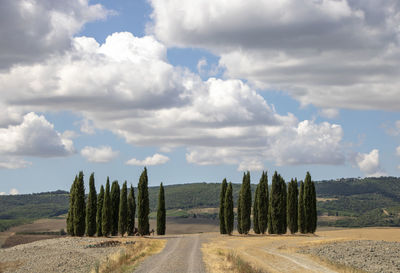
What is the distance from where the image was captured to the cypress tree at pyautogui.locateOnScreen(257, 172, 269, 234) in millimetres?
83250

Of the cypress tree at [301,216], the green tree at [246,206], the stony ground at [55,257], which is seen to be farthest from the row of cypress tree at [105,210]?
the cypress tree at [301,216]

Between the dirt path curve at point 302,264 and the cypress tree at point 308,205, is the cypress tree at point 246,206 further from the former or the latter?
the dirt path curve at point 302,264

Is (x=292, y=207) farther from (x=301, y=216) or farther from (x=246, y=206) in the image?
(x=246, y=206)

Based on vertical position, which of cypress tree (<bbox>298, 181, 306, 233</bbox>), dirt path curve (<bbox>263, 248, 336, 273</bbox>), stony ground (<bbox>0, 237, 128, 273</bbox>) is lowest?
stony ground (<bbox>0, 237, 128, 273</bbox>)

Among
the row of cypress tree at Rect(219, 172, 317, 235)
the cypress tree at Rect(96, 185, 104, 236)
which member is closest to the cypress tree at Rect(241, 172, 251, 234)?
the row of cypress tree at Rect(219, 172, 317, 235)

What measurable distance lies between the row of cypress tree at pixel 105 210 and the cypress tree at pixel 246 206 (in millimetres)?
15192

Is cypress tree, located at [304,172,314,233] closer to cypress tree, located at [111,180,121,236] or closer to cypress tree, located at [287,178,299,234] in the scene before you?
cypress tree, located at [287,178,299,234]

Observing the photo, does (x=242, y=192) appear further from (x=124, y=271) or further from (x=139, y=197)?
(x=124, y=271)

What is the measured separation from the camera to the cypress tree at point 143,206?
7944 cm

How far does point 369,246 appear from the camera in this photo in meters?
53.8

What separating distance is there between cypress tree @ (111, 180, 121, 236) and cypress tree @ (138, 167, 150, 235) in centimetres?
424

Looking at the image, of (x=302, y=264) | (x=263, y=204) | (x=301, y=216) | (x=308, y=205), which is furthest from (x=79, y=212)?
(x=302, y=264)

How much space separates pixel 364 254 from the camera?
48.3m

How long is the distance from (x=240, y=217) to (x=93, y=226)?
2563 centimetres
